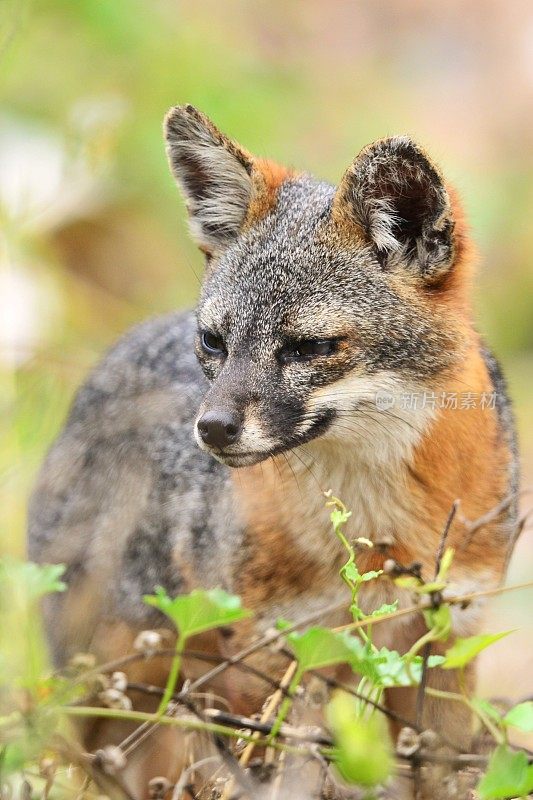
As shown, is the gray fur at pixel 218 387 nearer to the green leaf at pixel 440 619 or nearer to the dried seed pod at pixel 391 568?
the dried seed pod at pixel 391 568

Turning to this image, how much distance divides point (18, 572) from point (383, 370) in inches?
64.8

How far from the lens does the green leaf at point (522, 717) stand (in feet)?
7.74

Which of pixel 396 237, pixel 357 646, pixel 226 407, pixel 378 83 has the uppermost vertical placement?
pixel 378 83

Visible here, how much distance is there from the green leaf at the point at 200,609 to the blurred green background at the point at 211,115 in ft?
10.3

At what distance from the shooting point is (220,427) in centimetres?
350

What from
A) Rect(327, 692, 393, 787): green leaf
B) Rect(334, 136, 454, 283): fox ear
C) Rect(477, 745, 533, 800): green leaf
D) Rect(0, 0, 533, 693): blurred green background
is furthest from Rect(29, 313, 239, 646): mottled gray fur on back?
Rect(327, 692, 393, 787): green leaf

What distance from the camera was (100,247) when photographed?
10820 mm

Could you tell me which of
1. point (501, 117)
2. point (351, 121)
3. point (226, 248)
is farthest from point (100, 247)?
point (226, 248)

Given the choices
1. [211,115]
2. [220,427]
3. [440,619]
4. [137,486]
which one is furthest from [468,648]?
[211,115]

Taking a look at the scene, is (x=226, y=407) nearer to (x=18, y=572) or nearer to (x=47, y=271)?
(x=18, y=572)

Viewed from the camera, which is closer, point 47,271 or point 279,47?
point 47,271

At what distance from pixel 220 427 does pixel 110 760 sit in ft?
4.48

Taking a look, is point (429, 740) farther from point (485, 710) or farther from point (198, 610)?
point (198, 610)

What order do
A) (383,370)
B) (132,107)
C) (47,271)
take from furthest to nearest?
(132,107)
(47,271)
(383,370)
